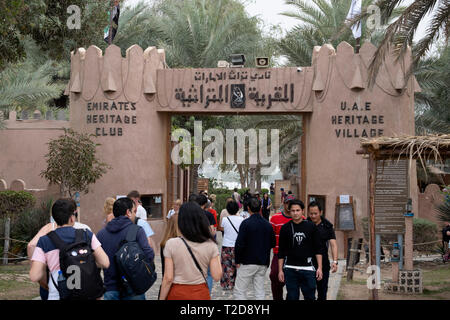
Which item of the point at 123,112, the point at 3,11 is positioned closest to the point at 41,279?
the point at 3,11

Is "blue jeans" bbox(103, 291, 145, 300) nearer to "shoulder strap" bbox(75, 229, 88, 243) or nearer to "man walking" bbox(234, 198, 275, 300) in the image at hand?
"shoulder strap" bbox(75, 229, 88, 243)

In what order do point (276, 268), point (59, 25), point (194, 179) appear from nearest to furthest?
point (276, 268) → point (59, 25) → point (194, 179)

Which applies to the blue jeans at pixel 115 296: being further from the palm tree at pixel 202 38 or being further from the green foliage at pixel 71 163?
the palm tree at pixel 202 38

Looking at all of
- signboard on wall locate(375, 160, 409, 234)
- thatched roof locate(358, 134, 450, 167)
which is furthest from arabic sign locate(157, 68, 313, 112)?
thatched roof locate(358, 134, 450, 167)

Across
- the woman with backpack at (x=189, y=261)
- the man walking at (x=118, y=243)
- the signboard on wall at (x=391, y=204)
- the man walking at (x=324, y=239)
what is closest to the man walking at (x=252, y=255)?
the man walking at (x=324, y=239)

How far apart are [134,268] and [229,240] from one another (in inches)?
180

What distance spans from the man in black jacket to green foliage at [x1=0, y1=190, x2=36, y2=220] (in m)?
11.0

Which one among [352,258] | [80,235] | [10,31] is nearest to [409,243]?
[352,258]

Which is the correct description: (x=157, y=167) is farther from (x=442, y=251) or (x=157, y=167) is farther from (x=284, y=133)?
(x=284, y=133)

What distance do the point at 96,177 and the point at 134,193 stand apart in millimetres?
7131

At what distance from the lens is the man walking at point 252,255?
24.3ft

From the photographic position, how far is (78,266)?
511 cm

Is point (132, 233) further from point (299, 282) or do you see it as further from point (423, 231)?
point (423, 231)

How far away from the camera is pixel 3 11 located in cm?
1023
